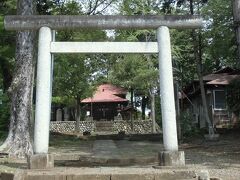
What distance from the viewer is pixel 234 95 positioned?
83.3ft

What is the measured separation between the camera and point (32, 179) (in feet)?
28.1

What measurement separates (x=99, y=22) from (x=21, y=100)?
5.04 m

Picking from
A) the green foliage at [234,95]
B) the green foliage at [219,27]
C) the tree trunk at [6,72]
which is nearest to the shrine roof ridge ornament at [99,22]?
the tree trunk at [6,72]

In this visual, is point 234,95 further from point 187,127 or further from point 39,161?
point 39,161

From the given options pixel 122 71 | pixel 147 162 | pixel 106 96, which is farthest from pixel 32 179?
pixel 106 96

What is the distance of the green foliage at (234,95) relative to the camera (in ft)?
82.8

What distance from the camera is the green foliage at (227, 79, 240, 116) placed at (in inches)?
993

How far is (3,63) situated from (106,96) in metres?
24.7

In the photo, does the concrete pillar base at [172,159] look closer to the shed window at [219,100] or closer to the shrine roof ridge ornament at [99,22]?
the shrine roof ridge ornament at [99,22]

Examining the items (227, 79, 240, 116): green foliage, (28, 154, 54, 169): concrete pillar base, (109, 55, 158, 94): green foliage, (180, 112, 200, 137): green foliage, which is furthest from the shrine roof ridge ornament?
(109, 55, 158, 94): green foliage

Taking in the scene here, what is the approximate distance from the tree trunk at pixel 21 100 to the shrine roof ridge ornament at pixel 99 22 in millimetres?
3935

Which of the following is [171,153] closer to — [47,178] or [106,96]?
[47,178]

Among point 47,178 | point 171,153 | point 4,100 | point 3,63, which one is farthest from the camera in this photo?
point 4,100

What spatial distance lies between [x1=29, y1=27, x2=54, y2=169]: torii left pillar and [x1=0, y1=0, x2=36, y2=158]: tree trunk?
4205 mm
